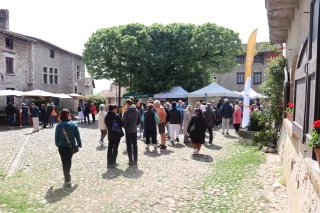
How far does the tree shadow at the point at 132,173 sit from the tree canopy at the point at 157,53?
17.2 meters

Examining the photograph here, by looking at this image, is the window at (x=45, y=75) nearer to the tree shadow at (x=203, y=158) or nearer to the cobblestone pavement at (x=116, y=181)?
the cobblestone pavement at (x=116, y=181)

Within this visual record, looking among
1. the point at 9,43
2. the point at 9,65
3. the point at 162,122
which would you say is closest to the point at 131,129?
the point at 162,122

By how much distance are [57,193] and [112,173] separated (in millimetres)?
1526

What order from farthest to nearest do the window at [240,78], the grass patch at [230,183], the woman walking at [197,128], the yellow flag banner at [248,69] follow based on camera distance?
1. the window at [240,78]
2. the yellow flag banner at [248,69]
3. the woman walking at [197,128]
4. the grass patch at [230,183]

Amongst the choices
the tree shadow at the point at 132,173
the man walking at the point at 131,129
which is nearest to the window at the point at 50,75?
the man walking at the point at 131,129

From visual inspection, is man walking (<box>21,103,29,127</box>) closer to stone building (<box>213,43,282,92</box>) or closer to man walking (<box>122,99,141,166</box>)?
man walking (<box>122,99,141,166</box>)

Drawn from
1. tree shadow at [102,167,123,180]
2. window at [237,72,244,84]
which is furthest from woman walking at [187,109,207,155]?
window at [237,72,244,84]

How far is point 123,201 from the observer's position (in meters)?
4.81

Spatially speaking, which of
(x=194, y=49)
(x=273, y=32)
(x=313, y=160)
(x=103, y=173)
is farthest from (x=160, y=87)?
(x=313, y=160)

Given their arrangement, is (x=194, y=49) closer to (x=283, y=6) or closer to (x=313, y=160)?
(x=283, y=6)

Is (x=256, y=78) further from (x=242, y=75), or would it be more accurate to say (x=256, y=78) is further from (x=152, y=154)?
(x=152, y=154)

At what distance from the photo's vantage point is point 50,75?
28.5 metres

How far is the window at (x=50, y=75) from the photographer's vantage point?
27.7 metres

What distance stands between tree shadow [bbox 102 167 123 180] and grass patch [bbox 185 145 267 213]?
7.01 feet
